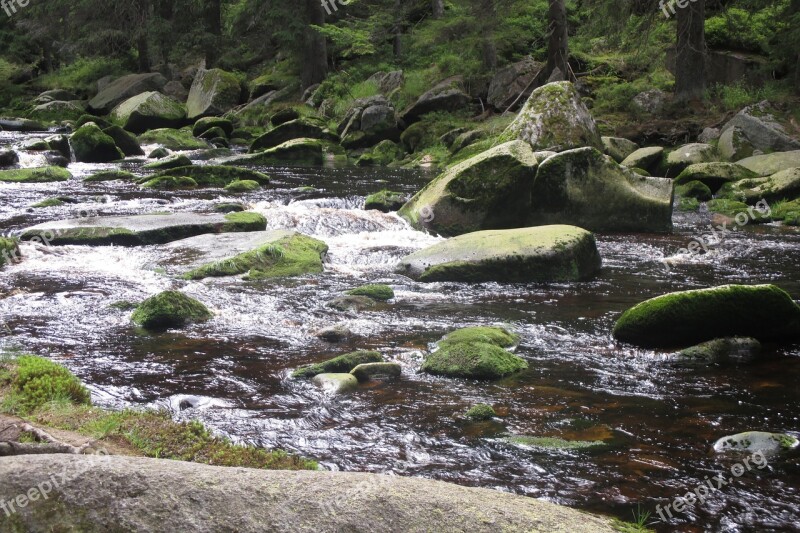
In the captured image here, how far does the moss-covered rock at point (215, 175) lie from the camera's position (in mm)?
18375

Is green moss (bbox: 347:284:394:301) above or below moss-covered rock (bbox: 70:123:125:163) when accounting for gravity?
below

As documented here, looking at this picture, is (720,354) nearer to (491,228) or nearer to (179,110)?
(491,228)

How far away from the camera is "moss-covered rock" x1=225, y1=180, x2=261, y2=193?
1742cm

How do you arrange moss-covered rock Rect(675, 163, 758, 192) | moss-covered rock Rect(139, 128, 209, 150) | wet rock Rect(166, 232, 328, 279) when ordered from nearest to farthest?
wet rock Rect(166, 232, 328, 279) < moss-covered rock Rect(675, 163, 758, 192) < moss-covered rock Rect(139, 128, 209, 150)

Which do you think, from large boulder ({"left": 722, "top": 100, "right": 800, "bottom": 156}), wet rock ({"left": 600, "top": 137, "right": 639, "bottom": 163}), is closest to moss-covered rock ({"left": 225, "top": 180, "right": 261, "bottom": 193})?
wet rock ({"left": 600, "top": 137, "right": 639, "bottom": 163})

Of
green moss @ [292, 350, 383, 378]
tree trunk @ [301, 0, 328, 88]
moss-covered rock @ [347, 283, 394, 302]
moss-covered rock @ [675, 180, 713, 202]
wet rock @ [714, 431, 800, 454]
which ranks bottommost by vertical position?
moss-covered rock @ [675, 180, 713, 202]

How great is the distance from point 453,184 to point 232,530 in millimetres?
10643

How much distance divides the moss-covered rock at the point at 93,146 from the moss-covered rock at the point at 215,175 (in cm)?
516

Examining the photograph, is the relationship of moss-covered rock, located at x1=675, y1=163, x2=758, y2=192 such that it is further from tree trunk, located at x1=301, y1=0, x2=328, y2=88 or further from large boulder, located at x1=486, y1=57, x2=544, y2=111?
tree trunk, located at x1=301, y1=0, x2=328, y2=88

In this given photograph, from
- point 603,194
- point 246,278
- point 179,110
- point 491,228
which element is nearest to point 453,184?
point 491,228

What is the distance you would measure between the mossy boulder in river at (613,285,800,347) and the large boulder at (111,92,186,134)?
1066 inches

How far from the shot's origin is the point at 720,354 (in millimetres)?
7211

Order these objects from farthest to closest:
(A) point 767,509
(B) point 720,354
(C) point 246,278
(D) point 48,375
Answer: (C) point 246,278 → (B) point 720,354 → (D) point 48,375 → (A) point 767,509

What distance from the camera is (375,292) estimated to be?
941cm
